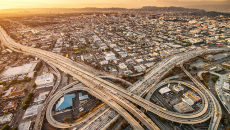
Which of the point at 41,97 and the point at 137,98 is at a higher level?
the point at 137,98

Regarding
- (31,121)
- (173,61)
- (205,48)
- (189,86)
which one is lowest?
(31,121)

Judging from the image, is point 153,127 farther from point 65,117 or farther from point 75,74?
point 75,74

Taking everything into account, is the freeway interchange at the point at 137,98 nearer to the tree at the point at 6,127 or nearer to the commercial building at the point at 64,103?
the commercial building at the point at 64,103

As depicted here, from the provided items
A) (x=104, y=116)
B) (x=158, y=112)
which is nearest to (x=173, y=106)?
(x=158, y=112)

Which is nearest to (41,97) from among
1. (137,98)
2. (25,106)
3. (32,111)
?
(25,106)

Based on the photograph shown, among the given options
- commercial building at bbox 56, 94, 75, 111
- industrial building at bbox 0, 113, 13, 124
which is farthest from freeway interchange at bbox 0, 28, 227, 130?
industrial building at bbox 0, 113, 13, 124

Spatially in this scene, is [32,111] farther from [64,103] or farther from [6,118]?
[64,103]

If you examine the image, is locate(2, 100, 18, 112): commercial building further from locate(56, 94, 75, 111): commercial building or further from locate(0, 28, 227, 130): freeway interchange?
locate(56, 94, 75, 111): commercial building
